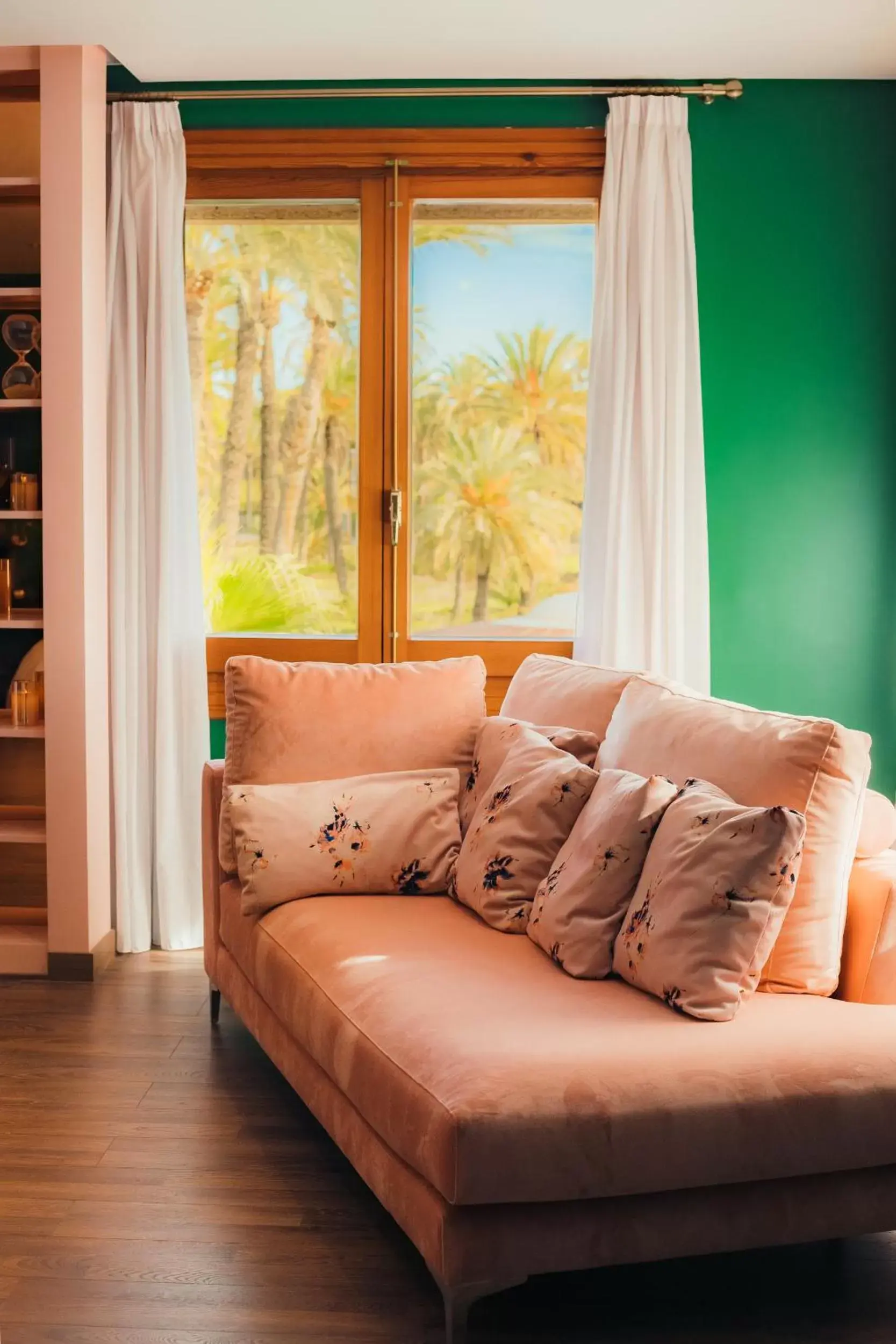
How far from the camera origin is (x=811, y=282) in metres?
3.94

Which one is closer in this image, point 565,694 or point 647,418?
point 565,694

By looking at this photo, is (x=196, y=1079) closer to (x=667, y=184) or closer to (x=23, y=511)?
(x=23, y=511)

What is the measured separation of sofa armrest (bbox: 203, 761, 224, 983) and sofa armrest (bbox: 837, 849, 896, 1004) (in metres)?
1.59

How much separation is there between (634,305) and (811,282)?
1.91 ft

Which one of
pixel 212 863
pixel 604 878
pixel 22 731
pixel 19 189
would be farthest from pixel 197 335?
pixel 604 878

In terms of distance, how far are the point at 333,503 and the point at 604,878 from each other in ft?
6.98

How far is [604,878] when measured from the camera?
7.55 ft

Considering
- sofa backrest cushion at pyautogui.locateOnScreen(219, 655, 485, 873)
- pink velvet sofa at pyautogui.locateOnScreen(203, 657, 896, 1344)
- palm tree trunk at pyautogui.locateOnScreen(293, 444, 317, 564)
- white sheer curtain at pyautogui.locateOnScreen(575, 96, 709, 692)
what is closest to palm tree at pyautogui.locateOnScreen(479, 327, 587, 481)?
white sheer curtain at pyautogui.locateOnScreen(575, 96, 709, 692)

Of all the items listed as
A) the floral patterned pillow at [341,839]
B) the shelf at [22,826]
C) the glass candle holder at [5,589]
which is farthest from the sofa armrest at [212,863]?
the glass candle holder at [5,589]

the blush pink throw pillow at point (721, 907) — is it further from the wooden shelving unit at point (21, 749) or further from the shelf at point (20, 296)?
the shelf at point (20, 296)

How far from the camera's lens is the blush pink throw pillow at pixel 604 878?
228 centimetres

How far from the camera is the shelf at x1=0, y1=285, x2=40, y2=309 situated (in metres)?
3.60

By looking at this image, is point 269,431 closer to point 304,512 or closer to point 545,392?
point 304,512

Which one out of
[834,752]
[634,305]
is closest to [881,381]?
[634,305]
